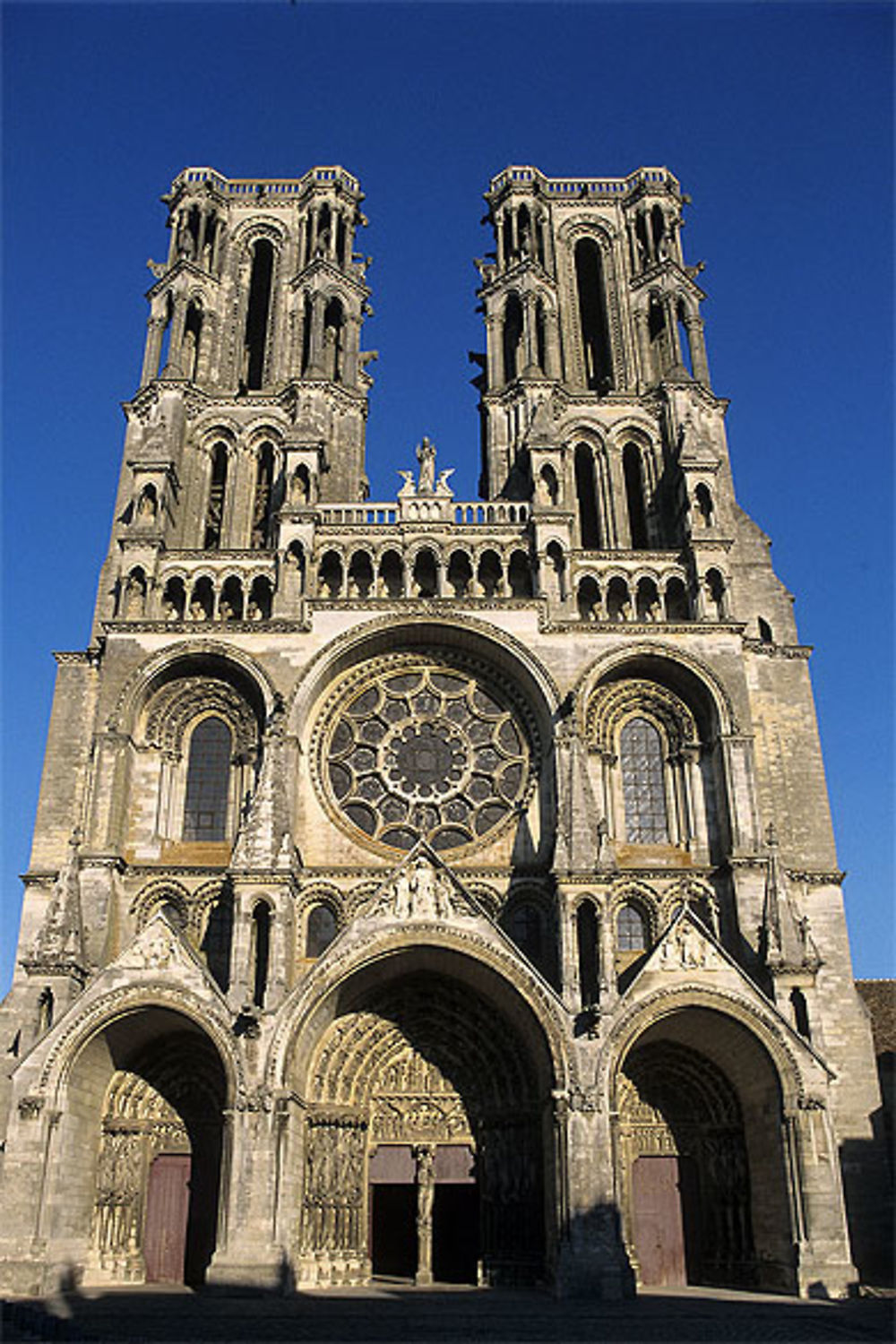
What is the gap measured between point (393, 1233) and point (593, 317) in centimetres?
2562

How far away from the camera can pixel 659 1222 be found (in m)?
22.3

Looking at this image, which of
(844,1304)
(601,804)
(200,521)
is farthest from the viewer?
(200,521)

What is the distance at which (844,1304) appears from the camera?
1825 cm

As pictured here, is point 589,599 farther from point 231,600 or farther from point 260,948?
point 260,948

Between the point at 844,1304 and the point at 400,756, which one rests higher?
the point at 400,756

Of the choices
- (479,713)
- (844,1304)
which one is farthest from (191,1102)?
(844,1304)

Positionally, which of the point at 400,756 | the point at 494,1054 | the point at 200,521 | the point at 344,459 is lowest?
the point at 494,1054

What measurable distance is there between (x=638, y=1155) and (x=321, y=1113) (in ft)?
20.5

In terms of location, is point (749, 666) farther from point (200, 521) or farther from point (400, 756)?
point (200, 521)

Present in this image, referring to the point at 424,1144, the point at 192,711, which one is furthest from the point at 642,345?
the point at 424,1144

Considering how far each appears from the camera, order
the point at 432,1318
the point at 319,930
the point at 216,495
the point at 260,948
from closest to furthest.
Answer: the point at 432,1318
the point at 260,948
the point at 319,930
the point at 216,495

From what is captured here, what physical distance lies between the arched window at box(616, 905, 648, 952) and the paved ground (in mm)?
6271

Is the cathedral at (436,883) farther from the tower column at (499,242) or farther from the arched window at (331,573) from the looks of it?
the tower column at (499,242)

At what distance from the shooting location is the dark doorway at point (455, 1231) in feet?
74.9
